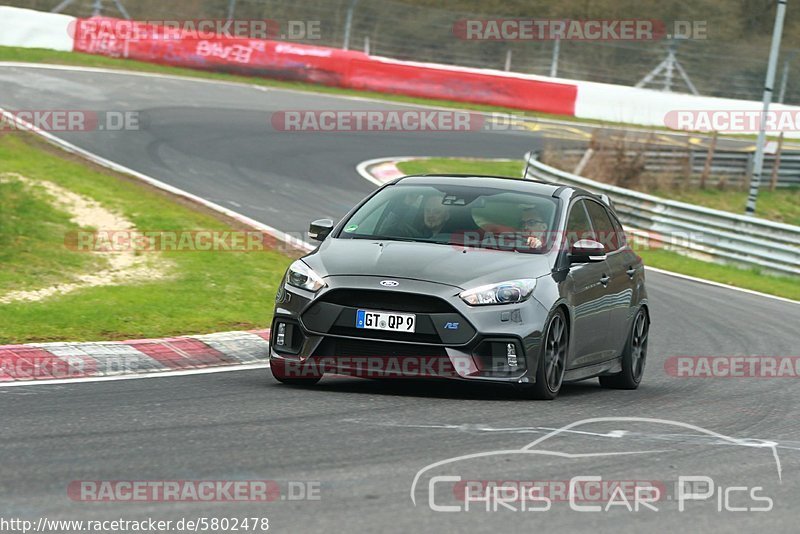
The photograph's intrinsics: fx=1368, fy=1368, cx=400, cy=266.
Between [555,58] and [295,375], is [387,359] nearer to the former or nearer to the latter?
[295,375]

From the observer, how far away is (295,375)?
924 centimetres

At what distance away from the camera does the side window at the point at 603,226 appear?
10.8 meters

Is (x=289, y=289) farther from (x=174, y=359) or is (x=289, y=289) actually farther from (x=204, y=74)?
(x=204, y=74)

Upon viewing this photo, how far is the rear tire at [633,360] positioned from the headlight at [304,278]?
119 inches

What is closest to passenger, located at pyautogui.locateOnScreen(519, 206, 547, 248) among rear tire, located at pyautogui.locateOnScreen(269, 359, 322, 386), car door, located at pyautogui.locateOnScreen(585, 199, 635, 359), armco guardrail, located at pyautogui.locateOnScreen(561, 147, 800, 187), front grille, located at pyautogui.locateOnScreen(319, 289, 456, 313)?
car door, located at pyautogui.locateOnScreen(585, 199, 635, 359)

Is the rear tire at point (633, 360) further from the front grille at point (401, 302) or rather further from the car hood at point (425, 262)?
the front grille at point (401, 302)

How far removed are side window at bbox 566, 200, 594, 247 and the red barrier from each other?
2605 centimetres

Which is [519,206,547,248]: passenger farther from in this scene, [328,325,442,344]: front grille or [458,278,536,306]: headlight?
[328,325,442,344]: front grille

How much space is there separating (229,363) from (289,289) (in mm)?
1639

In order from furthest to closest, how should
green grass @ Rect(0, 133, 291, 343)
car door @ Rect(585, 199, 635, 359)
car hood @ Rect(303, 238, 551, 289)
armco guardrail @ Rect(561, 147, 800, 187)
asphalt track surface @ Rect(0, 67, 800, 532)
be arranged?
armco guardrail @ Rect(561, 147, 800, 187) → green grass @ Rect(0, 133, 291, 343) → car door @ Rect(585, 199, 635, 359) → car hood @ Rect(303, 238, 551, 289) → asphalt track surface @ Rect(0, 67, 800, 532)

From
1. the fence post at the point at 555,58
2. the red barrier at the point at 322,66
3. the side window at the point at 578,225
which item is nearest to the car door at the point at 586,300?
the side window at the point at 578,225

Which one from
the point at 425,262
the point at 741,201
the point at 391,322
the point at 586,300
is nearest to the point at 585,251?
the point at 586,300

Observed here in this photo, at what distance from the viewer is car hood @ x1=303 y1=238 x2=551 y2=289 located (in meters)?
8.88

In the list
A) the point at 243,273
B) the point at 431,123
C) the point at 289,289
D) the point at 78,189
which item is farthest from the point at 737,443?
the point at 431,123
